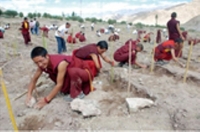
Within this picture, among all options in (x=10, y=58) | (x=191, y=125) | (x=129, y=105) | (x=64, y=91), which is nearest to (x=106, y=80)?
(x=64, y=91)

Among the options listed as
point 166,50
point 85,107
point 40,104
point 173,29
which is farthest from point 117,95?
point 173,29

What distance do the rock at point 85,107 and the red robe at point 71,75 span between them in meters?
0.26

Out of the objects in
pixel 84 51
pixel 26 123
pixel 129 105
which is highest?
pixel 84 51

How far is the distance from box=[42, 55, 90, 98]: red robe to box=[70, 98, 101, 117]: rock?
261 mm

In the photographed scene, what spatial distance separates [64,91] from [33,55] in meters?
0.86

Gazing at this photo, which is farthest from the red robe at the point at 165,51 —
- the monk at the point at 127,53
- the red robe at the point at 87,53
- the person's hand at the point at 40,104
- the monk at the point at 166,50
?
the person's hand at the point at 40,104

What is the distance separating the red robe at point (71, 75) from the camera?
9.39 ft

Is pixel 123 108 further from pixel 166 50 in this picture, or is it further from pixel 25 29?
pixel 25 29

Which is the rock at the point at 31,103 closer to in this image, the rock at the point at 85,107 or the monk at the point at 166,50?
the rock at the point at 85,107

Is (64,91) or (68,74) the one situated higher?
(68,74)

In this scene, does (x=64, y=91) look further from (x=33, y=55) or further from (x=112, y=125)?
(x=112, y=125)

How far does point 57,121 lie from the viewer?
264 centimetres

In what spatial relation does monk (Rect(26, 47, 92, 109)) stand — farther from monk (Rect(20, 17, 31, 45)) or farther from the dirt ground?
monk (Rect(20, 17, 31, 45))

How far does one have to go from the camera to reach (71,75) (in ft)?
9.65
